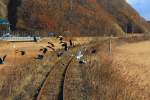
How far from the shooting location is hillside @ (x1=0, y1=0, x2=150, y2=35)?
114 metres

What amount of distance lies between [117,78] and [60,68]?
7.34m

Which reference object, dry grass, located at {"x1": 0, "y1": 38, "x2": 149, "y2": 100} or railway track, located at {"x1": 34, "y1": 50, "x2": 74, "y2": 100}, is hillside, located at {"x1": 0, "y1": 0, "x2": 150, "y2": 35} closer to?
dry grass, located at {"x1": 0, "y1": 38, "x2": 149, "y2": 100}

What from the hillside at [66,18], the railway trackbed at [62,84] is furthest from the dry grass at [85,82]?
the hillside at [66,18]

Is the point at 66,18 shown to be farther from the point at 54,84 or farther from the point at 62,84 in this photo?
the point at 62,84

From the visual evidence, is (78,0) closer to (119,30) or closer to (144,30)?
(119,30)

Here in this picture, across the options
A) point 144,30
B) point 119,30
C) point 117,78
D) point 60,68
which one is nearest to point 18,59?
point 60,68

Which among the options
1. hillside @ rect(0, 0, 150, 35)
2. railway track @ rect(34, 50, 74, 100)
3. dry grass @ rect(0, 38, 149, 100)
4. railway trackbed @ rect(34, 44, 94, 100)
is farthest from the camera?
hillside @ rect(0, 0, 150, 35)

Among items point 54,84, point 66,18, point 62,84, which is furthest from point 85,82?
point 66,18

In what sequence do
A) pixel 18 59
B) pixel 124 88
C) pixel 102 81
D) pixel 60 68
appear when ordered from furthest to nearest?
pixel 18 59
pixel 60 68
pixel 102 81
pixel 124 88

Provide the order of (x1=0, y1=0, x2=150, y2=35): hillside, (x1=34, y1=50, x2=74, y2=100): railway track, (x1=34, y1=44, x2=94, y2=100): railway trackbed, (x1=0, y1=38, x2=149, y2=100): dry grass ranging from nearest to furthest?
(x1=34, y1=50, x2=74, y2=100): railway track < (x1=34, y1=44, x2=94, y2=100): railway trackbed < (x1=0, y1=38, x2=149, y2=100): dry grass < (x1=0, y1=0, x2=150, y2=35): hillside

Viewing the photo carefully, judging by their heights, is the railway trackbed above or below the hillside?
below

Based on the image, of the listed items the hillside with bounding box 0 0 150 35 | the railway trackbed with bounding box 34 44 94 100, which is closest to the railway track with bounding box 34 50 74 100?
the railway trackbed with bounding box 34 44 94 100

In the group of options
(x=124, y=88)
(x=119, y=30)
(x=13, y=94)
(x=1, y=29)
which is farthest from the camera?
(x=119, y=30)

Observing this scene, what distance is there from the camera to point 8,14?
11919 centimetres
